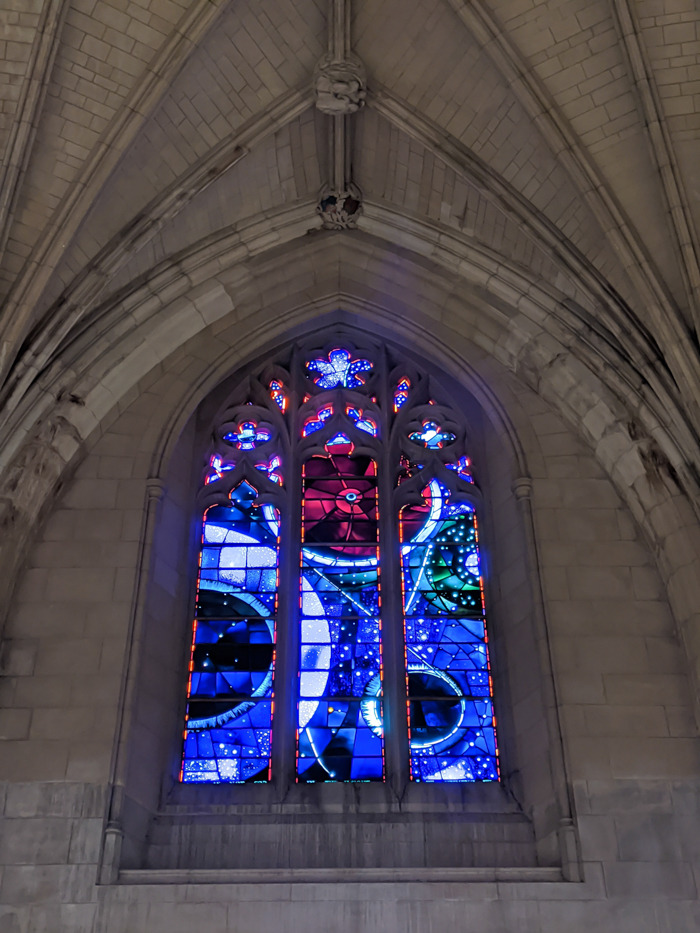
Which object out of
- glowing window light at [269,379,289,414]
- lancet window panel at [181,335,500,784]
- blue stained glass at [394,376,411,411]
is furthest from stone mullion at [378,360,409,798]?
glowing window light at [269,379,289,414]

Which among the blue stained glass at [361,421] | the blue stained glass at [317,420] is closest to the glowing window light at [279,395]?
the blue stained glass at [317,420]

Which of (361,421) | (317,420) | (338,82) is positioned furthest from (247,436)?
(338,82)

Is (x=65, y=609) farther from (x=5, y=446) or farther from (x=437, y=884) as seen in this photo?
(x=437, y=884)

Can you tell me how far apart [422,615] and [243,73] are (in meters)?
4.89

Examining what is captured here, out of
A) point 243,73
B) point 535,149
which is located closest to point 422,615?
point 535,149

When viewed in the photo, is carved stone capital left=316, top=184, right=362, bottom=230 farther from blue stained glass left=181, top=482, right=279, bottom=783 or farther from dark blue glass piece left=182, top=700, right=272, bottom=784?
dark blue glass piece left=182, top=700, right=272, bottom=784

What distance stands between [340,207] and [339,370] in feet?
5.21

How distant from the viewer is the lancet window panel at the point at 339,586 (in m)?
8.03

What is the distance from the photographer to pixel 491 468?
372 inches

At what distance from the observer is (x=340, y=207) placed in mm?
9938

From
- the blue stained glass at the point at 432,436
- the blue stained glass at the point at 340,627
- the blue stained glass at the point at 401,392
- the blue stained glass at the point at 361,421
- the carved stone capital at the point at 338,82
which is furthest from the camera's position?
the blue stained glass at the point at 401,392

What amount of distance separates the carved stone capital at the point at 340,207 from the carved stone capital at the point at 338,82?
85 centimetres

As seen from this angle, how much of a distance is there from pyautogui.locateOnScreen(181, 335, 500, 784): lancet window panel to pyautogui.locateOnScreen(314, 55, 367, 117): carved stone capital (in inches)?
93.7

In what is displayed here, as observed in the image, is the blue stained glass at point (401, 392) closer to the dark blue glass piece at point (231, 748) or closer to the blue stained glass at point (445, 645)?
the blue stained glass at point (445, 645)
